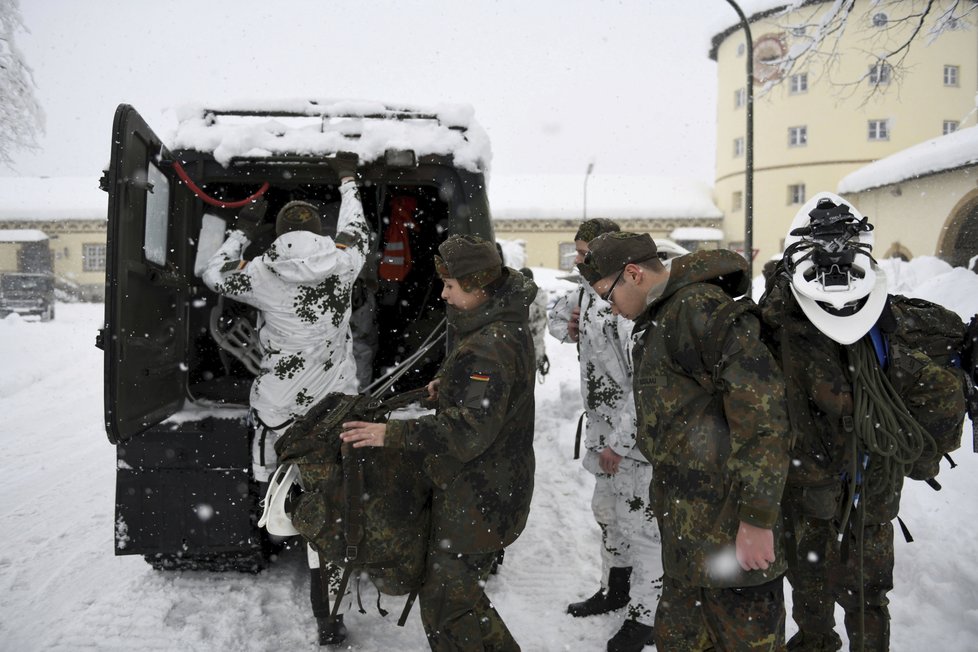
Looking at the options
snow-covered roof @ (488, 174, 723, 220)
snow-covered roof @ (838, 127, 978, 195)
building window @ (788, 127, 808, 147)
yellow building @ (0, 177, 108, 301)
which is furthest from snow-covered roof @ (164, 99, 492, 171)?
yellow building @ (0, 177, 108, 301)

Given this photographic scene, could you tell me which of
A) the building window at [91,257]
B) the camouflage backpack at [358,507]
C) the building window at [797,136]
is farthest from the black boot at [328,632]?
the building window at [91,257]

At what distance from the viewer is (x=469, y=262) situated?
245 centimetres

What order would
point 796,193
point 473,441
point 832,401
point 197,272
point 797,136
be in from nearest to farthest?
point 832,401 → point 473,441 → point 197,272 → point 797,136 → point 796,193

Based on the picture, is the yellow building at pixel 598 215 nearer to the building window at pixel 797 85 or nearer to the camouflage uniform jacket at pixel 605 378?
the building window at pixel 797 85

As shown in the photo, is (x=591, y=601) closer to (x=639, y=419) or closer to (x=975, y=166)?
(x=639, y=419)

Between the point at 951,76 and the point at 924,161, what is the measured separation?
776 inches

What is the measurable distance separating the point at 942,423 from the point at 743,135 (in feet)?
109

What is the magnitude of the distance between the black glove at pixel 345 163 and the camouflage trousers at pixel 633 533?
221 cm

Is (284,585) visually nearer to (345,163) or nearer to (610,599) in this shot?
(610,599)

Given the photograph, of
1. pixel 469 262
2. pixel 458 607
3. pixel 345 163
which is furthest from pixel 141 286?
pixel 458 607

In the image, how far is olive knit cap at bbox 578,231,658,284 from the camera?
219cm

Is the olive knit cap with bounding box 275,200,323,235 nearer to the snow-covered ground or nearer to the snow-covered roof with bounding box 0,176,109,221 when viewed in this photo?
the snow-covered ground

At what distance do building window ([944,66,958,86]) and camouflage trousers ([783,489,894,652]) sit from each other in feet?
113

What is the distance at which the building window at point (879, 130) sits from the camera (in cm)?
2931
